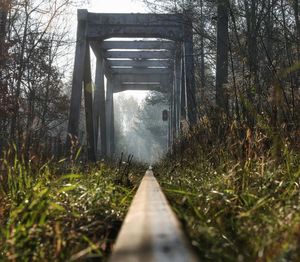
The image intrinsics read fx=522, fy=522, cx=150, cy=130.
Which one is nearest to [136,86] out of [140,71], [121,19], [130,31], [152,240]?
[140,71]

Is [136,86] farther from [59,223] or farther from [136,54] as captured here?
[59,223]

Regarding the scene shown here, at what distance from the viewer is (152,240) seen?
4.16ft

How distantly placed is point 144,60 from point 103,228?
74.8 feet

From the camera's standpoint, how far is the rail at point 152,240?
1.12 meters

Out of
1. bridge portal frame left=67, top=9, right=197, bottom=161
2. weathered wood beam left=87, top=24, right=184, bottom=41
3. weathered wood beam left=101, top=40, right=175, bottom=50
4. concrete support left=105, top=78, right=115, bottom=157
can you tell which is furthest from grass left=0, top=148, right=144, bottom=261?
concrete support left=105, top=78, right=115, bottom=157

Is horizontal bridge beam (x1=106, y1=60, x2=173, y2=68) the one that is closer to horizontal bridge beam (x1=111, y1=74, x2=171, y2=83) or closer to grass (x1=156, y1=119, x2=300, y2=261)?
horizontal bridge beam (x1=111, y1=74, x2=171, y2=83)

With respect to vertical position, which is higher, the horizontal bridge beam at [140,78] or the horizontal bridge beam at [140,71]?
the horizontal bridge beam at [140,71]

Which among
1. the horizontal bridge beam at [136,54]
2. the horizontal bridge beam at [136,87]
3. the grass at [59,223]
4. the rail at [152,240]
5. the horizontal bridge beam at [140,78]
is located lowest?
the grass at [59,223]

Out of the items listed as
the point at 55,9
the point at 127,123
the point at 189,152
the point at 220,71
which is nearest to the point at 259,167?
the point at 189,152

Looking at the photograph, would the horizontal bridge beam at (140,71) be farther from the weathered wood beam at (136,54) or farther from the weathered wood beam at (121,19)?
the weathered wood beam at (121,19)

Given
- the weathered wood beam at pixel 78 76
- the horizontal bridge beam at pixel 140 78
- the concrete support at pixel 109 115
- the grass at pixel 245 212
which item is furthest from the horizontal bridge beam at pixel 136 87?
the grass at pixel 245 212

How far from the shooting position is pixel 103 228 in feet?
7.01

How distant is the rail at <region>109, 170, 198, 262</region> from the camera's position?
1115 millimetres

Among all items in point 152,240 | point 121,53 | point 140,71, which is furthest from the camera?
point 140,71
